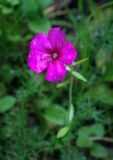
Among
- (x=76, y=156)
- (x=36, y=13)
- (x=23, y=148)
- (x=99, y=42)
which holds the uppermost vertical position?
(x=36, y=13)

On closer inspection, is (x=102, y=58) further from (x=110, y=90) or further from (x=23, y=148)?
(x=23, y=148)

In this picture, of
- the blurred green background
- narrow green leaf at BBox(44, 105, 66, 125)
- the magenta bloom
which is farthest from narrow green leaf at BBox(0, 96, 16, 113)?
the magenta bloom

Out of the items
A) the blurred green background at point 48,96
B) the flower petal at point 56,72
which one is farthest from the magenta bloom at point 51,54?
the blurred green background at point 48,96

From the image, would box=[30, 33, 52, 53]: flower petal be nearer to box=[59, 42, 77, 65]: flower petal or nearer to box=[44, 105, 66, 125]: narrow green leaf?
box=[59, 42, 77, 65]: flower petal

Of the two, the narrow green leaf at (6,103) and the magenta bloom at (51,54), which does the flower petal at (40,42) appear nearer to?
the magenta bloom at (51,54)

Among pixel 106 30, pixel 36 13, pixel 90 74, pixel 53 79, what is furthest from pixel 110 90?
pixel 53 79
